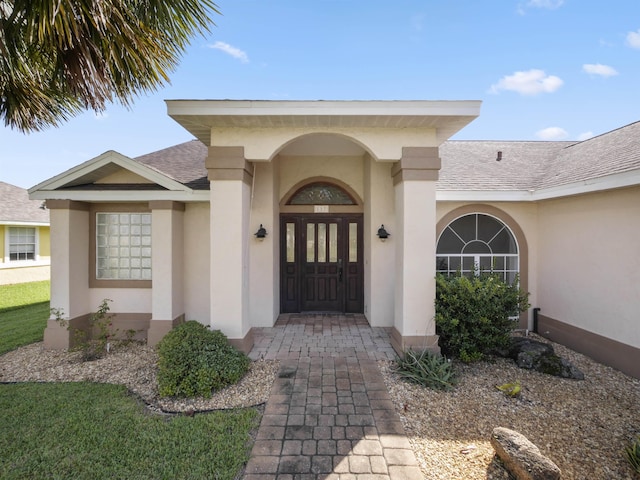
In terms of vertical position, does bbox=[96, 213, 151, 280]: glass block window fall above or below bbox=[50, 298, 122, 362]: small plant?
above

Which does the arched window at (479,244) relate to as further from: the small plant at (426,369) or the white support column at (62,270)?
the white support column at (62,270)

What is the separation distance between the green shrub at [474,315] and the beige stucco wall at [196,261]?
5.01 meters

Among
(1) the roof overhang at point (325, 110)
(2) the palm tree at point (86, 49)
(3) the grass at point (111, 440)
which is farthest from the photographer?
(1) the roof overhang at point (325, 110)

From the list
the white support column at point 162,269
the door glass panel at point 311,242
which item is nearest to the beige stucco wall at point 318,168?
the door glass panel at point 311,242

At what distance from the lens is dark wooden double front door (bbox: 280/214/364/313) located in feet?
28.2

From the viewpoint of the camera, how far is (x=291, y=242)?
28.3ft

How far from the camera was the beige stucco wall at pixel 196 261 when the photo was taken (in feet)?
22.8

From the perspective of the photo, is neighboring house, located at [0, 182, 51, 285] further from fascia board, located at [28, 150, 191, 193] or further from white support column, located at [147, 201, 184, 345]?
white support column, located at [147, 201, 184, 345]

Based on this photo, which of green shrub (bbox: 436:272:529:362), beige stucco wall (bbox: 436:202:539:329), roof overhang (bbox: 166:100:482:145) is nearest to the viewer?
roof overhang (bbox: 166:100:482:145)

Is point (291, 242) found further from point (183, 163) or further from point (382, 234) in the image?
point (183, 163)

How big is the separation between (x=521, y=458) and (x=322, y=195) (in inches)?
269

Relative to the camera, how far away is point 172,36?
4781 mm

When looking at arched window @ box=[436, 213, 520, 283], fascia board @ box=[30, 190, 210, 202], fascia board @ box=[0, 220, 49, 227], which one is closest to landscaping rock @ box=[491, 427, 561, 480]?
arched window @ box=[436, 213, 520, 283]

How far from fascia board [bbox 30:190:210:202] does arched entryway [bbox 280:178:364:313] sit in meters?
2.69
